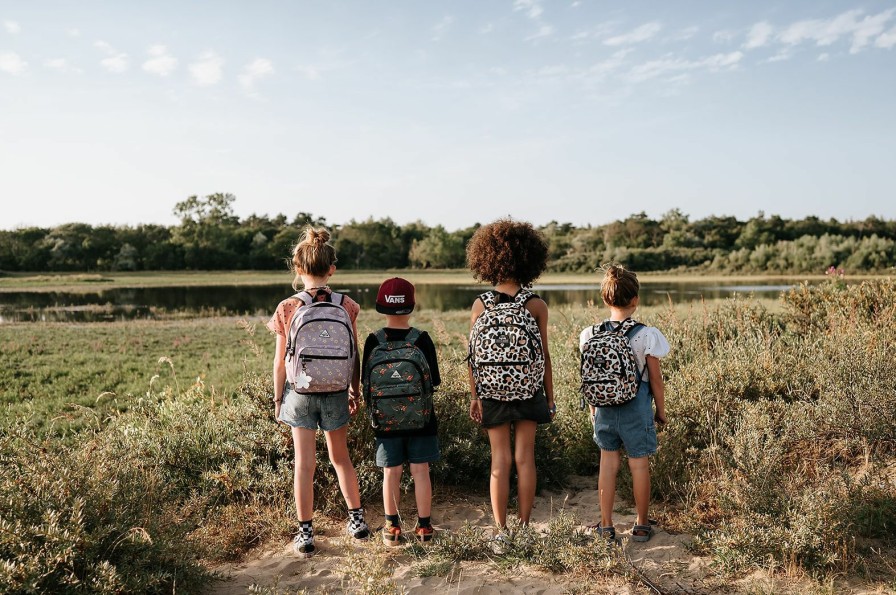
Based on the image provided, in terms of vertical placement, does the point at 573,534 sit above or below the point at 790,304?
below

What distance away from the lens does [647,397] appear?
14.3ft

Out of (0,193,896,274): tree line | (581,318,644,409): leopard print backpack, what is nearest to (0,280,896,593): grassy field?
(581,318,644,409): leopard print backpack

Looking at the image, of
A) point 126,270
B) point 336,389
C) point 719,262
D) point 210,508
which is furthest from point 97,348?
point 126,270

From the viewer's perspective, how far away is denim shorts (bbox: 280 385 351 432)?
4.24m

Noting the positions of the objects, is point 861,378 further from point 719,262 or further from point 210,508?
point 719,262

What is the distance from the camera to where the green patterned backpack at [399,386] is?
14.0ft

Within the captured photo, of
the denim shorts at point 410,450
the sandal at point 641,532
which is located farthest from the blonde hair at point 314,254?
the sandal at point 641,532

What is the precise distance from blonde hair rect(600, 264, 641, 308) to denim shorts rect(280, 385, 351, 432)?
6.48 ft

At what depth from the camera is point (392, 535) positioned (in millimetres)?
4316

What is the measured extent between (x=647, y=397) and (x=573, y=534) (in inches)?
41.0

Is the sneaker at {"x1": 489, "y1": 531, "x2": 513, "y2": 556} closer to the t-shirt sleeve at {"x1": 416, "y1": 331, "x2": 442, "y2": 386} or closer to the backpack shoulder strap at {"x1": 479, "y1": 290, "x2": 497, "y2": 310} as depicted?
the t-shirt sleeve at {"x1": 416, "y1": 331, "x2": 442, "y2": 386}

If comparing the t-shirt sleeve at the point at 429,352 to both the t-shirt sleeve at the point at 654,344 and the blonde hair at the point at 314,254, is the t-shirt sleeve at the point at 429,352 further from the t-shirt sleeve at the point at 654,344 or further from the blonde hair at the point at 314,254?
the t-shirt sleeve at the point at 654,344

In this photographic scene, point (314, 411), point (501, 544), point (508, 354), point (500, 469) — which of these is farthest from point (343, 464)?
point (508, 354)

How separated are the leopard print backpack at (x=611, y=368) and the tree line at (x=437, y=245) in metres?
53.6
